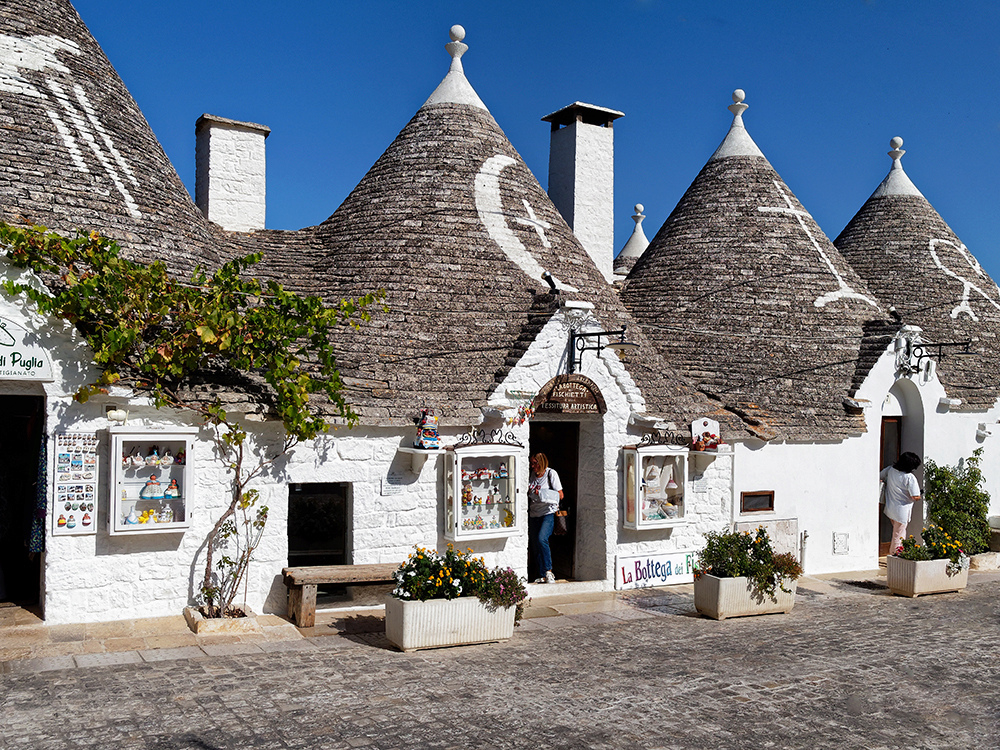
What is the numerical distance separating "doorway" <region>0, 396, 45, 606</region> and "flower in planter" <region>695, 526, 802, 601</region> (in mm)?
7379

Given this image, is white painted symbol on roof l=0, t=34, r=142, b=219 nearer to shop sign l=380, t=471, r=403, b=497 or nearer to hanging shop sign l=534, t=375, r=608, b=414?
shop sign l=380, t=471, r=403, b=497

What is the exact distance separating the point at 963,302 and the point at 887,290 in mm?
1405

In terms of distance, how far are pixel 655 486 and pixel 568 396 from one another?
1722mm

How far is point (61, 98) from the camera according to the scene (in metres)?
11.0

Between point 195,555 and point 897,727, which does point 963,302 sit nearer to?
Answer: point 897,727

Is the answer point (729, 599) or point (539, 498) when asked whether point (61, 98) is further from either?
point (729, 599)

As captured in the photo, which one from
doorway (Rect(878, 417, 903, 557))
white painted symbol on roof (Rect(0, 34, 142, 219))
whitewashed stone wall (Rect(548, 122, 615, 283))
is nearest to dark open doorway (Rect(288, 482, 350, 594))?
white painted symbol on roof (Rect(0, 34, 142, 219))

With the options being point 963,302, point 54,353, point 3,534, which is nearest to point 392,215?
point 54,353

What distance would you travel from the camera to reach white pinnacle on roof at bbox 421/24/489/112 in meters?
14.4

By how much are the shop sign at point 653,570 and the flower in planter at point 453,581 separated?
3.06 meters

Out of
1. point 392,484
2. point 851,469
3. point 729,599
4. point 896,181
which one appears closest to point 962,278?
point 896,181

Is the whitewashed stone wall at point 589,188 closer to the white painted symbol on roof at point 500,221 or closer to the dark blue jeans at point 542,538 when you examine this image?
the white painted symbol on roof at point 500,221

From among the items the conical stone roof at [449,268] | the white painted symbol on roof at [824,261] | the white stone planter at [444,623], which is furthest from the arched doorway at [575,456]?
the white painted symbol on roof at [824,261]

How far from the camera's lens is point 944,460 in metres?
15.3
